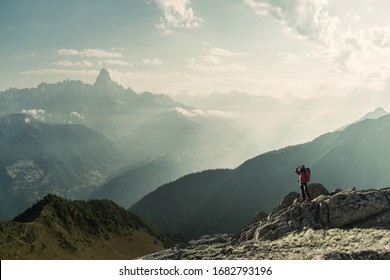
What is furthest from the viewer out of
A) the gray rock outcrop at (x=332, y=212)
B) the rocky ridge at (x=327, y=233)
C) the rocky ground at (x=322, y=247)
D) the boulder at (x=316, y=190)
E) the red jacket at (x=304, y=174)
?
the boulder at (x=316, y=190)

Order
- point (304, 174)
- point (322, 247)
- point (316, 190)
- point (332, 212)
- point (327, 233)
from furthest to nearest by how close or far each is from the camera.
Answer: point (316, 190)
point (304, 174)
point (332, 212)
point (327, 233)
point (322, 247)

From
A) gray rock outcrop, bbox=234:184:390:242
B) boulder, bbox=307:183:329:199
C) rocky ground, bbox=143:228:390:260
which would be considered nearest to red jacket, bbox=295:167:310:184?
gray rock outcrop, bbox=234:184:390:242

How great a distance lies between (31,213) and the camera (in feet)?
632

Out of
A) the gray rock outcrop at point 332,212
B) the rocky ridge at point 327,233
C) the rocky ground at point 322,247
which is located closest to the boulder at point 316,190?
the rocky ridge at point 327,233

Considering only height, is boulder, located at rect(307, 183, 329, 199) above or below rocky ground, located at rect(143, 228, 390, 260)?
above

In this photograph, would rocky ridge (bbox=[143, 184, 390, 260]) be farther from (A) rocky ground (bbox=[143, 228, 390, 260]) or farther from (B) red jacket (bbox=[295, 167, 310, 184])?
(B) red jacket (bbox=[295, 167, 310, 184])

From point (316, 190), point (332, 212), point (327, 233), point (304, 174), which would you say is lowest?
point (327, 233)

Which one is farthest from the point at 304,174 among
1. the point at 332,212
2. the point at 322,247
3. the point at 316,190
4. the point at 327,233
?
the point at 316,190

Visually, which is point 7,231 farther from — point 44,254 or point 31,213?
point 31,213

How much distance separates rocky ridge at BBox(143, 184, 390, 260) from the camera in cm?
3556

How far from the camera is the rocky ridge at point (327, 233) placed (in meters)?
35.6

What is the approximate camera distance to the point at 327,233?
43.9 m

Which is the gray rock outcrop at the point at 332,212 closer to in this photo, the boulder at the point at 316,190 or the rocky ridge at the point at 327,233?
the rocky ridge at the point at 327,233

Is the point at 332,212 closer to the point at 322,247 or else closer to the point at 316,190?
the point at 322,247
